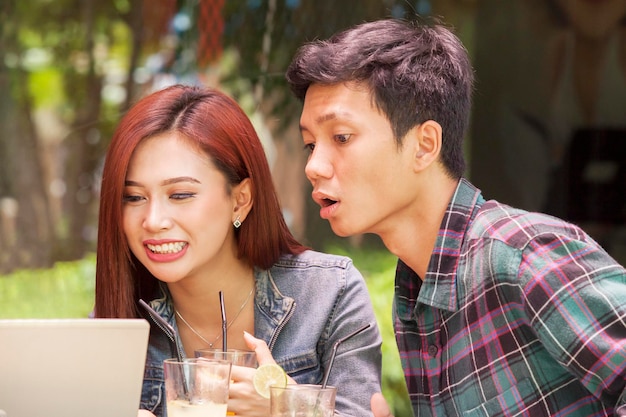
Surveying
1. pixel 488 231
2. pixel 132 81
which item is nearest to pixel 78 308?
pixel 132 81

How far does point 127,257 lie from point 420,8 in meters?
2.62

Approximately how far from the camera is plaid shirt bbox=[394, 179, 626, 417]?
1803 mm

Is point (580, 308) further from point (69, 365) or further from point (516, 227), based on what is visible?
point (69, 365)

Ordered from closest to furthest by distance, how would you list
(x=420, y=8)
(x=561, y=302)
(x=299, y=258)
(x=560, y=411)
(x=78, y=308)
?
1. (x=561, y=302)
2. (x=560, y=411)
3. (x=299, y=258)
4. (x=420, y=8)
5. (x=78, y=308)

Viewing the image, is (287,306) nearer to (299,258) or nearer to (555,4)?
(299,258)

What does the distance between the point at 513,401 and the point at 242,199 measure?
118 centimetres

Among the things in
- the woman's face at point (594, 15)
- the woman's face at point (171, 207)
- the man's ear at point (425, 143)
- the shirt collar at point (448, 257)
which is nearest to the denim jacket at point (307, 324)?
the woman's face at point (171, 207)

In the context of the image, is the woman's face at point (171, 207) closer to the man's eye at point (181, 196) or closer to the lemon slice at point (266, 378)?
the man's eye at point (181, 196)

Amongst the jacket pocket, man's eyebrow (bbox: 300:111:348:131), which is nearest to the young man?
man's eyebrow (bbox: 300:111:348:131)

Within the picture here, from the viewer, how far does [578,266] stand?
1.85 metres

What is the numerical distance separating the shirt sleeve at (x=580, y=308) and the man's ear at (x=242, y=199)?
1179 mm

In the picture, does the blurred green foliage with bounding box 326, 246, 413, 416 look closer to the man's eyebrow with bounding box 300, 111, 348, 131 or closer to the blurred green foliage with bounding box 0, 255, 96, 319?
the blurred green foliage with bounding box 0, 255, 96, 319

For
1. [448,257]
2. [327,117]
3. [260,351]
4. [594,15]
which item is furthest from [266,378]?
[594,15]

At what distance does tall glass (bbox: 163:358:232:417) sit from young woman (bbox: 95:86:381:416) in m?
0.72
